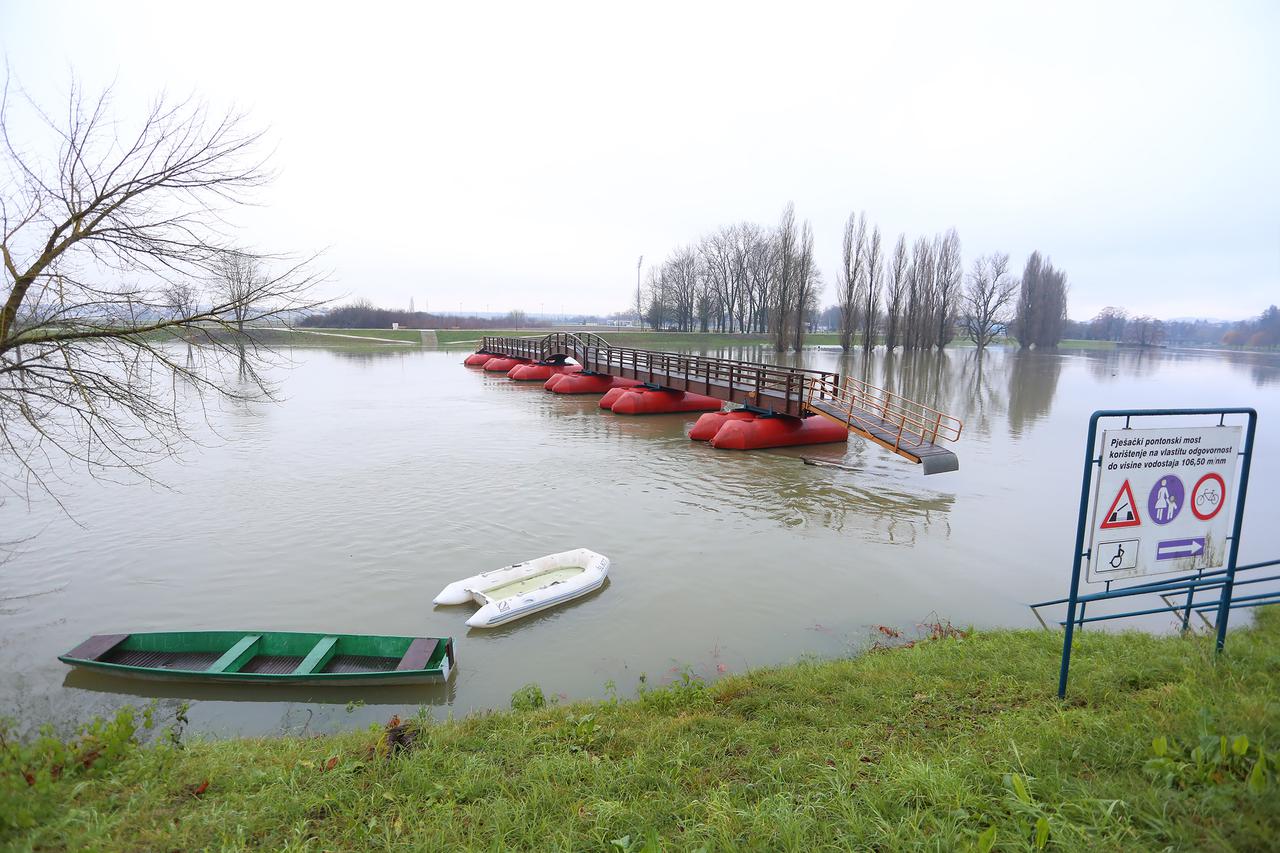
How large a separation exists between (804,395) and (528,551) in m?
13.6

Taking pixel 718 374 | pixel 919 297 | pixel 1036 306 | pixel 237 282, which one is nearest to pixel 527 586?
pixel 237 282

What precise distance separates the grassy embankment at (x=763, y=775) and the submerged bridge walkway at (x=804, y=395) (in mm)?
11754

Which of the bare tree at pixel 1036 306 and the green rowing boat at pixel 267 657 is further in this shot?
the bare tree at pixel 1036 306

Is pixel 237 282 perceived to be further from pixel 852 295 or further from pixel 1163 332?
pixel 1163 332

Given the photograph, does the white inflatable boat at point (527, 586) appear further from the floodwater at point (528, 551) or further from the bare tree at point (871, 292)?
the bare tree at point (871, 292)

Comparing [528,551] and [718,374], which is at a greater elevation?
[718,374]

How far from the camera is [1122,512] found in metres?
4.54

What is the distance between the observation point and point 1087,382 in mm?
47156

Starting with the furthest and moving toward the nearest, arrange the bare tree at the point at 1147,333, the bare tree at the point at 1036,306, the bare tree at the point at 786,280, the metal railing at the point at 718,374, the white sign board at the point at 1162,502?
the bare tree at the point at 1147,333, the bare tree at the point at 1036,306, the bare tree at the point at 786,280, the metal railing at the point at 718,374, the white sign board at the point at 1162,502

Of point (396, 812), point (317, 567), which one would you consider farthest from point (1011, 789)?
point (317, 567)

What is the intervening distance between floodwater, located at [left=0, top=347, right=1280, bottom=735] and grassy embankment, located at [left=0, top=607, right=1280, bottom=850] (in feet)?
3.76

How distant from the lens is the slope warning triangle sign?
14.8ft

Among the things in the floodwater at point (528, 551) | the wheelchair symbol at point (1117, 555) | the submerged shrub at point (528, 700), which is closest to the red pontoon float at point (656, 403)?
the floodwater at point (528, 551)

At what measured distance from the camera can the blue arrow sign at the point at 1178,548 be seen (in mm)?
4680
